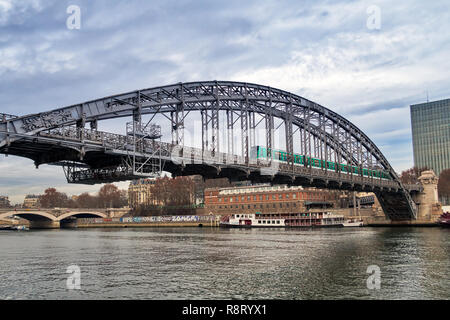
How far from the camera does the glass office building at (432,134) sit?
7165 inches

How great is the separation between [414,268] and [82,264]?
26.1m

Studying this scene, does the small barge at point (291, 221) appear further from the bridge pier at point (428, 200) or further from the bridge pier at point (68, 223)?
the bridge pier at point (68, 223)

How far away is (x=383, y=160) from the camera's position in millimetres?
84438

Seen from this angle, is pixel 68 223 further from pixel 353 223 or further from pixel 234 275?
pixel 234 275

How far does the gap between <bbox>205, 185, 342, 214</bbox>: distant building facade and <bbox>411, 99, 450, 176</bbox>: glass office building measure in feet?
276

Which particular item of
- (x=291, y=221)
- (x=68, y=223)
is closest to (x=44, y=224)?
(x=68, y=223)

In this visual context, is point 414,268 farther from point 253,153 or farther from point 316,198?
point 316,198

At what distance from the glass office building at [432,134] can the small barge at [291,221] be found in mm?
102298

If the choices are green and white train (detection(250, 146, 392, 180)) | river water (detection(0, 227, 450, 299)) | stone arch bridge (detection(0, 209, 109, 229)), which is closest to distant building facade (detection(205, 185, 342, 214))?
green and white train (detection(250, 146, 392, 180))

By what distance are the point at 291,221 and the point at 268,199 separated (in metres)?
15.1

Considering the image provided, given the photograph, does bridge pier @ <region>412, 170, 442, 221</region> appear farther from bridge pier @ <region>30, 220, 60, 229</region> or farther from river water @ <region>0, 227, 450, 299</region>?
bridge pier @ <region>30, 220, 60, 229</region>

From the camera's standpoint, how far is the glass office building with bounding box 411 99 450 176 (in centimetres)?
18200

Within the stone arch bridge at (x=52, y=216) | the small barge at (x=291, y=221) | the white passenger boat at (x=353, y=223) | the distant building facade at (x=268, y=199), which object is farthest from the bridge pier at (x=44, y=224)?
the white passenger boat at (x=353, y=223)
